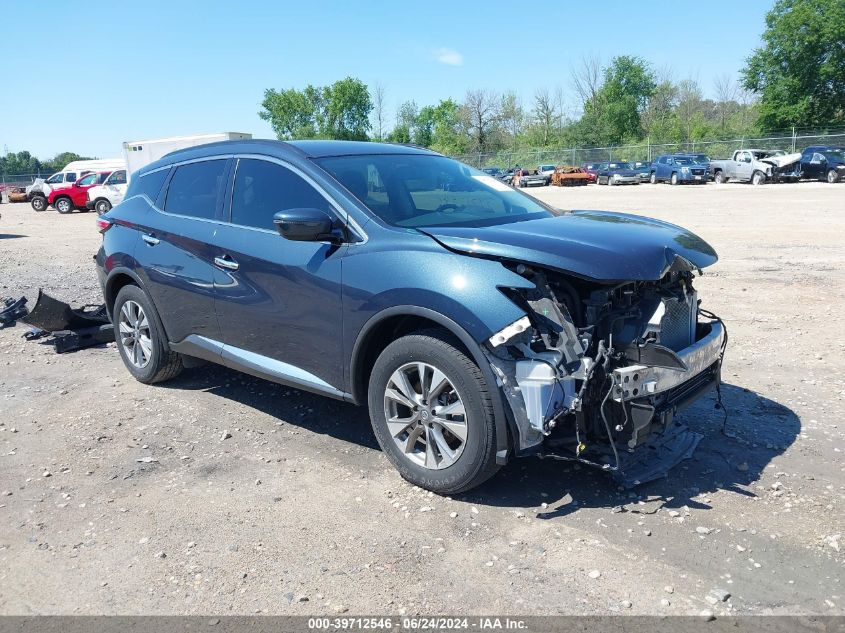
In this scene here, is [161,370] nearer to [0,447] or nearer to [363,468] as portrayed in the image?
[0,447]

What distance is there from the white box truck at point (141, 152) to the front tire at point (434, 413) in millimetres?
17204

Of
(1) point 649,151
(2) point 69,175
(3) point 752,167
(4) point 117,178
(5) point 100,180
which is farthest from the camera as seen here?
(1) point 649,151

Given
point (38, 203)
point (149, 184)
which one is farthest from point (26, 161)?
point (149, 184)

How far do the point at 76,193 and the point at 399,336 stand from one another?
1288 inches

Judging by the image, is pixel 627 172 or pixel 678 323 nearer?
pixel 678 323

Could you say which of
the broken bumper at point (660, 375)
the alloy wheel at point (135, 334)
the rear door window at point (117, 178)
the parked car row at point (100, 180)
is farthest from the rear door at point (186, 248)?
the rear door window at point (117, 178)

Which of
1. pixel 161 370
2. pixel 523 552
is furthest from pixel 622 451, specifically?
pixel 161 370

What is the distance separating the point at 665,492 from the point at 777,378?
2.44 m

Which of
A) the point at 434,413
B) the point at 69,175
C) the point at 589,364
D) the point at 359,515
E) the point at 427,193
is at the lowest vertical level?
the point at 359,515

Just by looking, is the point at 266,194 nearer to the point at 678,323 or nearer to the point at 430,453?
the point at 430,453

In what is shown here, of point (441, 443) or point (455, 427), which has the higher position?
point (455, 427)

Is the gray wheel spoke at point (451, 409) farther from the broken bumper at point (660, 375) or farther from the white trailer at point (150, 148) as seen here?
the white trailer at point (150, 148)

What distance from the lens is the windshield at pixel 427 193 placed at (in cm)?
420

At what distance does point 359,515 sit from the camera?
12.1 ft
